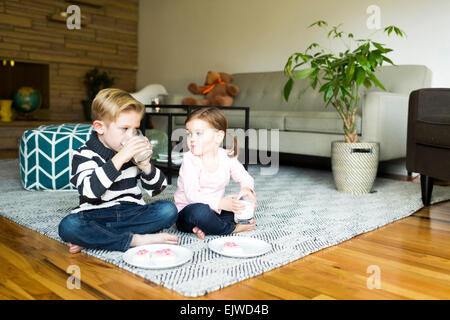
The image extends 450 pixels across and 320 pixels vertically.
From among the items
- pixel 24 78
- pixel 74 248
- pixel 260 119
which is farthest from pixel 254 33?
pixel 74 248

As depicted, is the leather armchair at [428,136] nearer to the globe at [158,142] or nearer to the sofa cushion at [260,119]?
the sofa cushion at [260,119]

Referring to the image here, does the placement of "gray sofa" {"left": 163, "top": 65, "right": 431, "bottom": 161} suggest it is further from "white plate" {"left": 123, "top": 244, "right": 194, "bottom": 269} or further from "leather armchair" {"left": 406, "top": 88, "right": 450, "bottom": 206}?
"white plate" {"left": 123, "top": 244, "right": 194, "bottom": 269}

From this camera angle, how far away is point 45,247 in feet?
4.22

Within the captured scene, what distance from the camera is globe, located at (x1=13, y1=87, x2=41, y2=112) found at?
14.6 ft

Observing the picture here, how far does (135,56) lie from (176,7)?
92 cm

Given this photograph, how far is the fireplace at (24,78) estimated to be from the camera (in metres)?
4.67

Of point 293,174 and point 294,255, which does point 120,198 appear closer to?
point 294,255

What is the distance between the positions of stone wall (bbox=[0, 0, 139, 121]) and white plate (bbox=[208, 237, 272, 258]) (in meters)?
3.94

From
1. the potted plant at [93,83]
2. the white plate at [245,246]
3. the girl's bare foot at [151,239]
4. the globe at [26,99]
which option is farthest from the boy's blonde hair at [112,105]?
the potted plant at [93,83]

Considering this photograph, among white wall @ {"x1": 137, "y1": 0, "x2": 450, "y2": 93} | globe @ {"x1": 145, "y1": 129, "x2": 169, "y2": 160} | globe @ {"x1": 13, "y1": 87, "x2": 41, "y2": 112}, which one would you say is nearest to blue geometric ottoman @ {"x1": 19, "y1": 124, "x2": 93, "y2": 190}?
globe @ {"x1": 145, "y1": 129, "x2": 169, "y2": 160}

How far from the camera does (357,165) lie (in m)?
2.29

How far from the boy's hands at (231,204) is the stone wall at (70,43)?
152 inches

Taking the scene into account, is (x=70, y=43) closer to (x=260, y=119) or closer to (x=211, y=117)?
(x=260, y=119)
